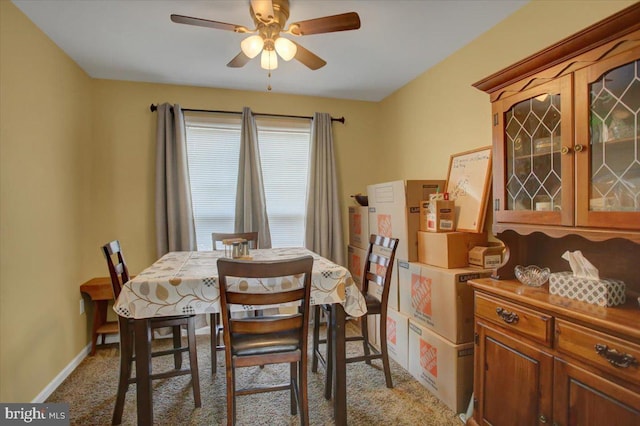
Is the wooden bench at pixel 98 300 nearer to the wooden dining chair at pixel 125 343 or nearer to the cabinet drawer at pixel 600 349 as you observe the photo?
the wooden dining chair at pixel 125 343

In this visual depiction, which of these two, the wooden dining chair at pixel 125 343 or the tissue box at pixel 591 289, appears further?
the wooden dining chair at pixel 125 343

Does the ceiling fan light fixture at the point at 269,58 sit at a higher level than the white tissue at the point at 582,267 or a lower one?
higher

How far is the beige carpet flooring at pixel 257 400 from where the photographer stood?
1938 millimetres

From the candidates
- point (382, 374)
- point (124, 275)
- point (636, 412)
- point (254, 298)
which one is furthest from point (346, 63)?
point (636, 412)

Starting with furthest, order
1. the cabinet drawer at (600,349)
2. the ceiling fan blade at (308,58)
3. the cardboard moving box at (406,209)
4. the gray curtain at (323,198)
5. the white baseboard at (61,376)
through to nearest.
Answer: the gray curtain at (323,198)
the cardboard moving box at (406,209)
the white baseboard at (61,376)
the ceiling fan blade at (308,58)
the cabinet drawer at (600,349)

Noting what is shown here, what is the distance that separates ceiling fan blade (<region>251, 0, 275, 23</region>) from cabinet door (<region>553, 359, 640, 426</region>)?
2.16 meters

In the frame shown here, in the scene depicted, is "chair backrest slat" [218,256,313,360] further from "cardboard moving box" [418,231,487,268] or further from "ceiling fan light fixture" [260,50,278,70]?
"ceiling fan light fixture" [260,50,278,70]

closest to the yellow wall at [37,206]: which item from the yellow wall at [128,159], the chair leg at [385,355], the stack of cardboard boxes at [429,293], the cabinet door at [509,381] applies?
the yellow wall at [128,159]

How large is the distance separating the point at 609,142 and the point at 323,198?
255cm

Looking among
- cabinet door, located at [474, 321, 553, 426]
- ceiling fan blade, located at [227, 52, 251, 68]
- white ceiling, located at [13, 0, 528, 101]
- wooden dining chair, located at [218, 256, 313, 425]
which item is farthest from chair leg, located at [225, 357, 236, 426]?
white ceiling, located at [13, 0, 528, 101]

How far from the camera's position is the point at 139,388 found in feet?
5.64

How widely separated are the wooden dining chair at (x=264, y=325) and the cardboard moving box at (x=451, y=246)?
1.07 m

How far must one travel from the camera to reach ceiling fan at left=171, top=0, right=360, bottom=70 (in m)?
1.71

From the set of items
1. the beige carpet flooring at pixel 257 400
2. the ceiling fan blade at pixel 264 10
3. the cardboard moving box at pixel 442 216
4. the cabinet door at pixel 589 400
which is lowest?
the beige carpet flooring at pixel 257 400
